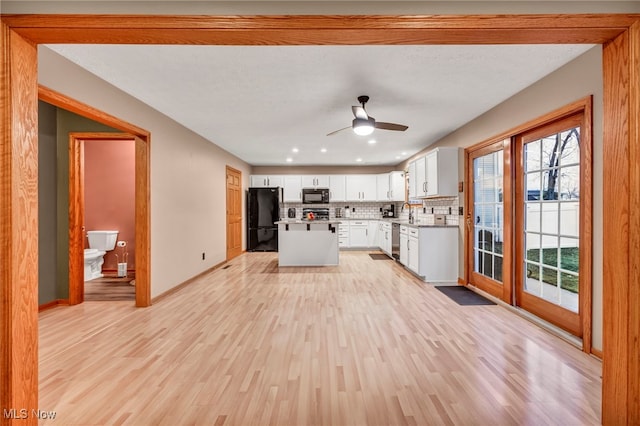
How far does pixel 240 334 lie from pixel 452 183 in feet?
12.2

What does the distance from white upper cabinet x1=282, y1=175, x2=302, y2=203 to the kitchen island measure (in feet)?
7.82

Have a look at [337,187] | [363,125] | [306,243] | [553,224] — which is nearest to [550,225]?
[553,224]

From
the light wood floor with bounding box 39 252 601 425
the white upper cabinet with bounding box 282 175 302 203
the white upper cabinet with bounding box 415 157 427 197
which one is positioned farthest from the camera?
the white upper cabinet with bounding box 282 175 302 203

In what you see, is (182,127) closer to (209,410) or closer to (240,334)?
(240,334)

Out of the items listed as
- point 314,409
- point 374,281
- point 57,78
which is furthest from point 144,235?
point 374,281

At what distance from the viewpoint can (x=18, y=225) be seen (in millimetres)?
1423

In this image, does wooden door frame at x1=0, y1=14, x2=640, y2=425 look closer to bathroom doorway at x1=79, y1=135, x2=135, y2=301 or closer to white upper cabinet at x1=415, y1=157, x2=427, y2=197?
white upper cabinet at x1=415, y1=157, x2=427, y2=197

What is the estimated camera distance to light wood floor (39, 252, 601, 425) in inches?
65.4

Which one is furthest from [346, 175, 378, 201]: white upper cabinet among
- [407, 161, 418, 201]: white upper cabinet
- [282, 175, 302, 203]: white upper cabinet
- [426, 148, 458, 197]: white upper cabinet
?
[426, 148, 458, 197]: white upper cabinet

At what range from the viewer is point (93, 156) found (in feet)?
17.2

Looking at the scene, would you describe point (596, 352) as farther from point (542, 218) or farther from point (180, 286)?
point (180, 286)

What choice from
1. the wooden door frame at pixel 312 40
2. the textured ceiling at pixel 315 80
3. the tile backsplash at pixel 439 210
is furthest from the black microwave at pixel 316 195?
the wooden door frame at pixel 312 40

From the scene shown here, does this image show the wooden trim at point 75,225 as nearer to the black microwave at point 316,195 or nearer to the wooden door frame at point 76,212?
the wooden door frame at point 76,212

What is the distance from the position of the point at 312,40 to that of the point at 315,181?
21.7 ft
